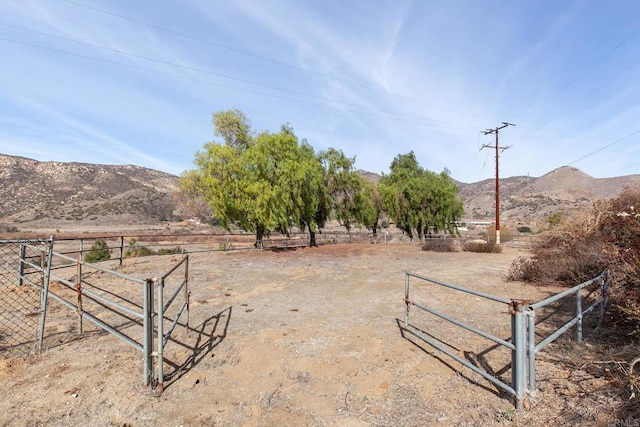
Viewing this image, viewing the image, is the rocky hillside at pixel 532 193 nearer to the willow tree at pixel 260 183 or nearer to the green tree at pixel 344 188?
the green tree at pixel 344 188

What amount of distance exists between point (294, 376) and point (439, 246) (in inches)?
716

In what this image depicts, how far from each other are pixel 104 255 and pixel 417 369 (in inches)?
747

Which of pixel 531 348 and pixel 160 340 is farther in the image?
pixel 160 340

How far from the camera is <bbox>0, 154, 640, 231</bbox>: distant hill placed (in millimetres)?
54219

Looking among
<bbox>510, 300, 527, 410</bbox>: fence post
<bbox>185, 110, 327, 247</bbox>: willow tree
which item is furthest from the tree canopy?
<bbox>510, 300, 527, 410</bbox>: fence post

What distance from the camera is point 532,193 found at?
303ft

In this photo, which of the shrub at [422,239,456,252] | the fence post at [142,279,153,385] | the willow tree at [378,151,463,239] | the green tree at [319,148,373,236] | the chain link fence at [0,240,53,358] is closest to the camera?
the fence post at [142,279,153,385]

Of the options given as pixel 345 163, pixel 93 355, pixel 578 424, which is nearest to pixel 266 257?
pixel 345 163

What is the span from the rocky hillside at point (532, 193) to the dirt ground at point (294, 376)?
67807 millimetres

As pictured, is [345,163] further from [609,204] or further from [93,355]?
[93,355]

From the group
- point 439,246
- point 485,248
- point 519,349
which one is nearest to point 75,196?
point 439,246

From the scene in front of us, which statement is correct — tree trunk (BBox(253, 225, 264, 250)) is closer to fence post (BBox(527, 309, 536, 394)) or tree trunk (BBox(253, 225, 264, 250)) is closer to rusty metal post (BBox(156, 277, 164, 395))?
rusty metal post (BBox(156, 277, 164, 395))

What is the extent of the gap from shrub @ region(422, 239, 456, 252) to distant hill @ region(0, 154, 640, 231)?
2298 cm

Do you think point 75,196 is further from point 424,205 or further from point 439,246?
point 439,246
